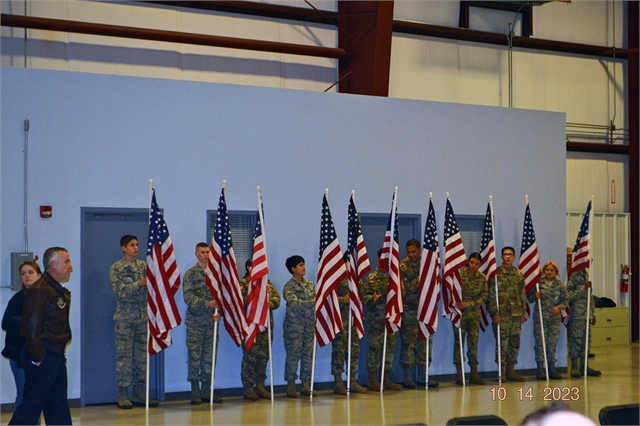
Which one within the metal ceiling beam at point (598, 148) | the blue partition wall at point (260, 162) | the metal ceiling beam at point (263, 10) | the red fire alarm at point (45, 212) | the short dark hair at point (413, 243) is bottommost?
the short dark hair at point (413, 243)

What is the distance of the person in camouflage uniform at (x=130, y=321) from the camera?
882 centimetres

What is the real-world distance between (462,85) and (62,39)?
662cm

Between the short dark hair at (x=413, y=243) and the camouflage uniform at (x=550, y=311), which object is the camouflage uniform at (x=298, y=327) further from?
the camouflage uniform at (x=550, y=311)

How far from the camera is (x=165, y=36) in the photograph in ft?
36.9

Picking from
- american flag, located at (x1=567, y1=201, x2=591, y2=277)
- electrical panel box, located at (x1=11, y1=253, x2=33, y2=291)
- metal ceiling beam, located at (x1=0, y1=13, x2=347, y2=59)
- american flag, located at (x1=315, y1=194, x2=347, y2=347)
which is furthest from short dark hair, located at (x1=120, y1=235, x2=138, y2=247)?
american flag, located at (x1=567, y1=201, x2=591, y2=277)

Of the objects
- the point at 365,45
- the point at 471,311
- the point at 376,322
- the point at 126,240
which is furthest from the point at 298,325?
the point at 365,45

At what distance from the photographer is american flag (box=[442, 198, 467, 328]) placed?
33.8 feet

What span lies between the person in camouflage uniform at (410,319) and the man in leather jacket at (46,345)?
5.05m

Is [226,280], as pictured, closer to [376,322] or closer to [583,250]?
[376,322]

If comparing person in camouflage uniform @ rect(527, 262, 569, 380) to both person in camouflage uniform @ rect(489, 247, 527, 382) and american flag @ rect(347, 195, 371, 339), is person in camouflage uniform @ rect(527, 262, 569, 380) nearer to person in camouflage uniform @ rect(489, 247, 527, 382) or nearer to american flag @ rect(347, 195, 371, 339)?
person in camouflage uniform @ rect(489, 247, 527, 382)

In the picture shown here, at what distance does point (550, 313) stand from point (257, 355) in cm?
419

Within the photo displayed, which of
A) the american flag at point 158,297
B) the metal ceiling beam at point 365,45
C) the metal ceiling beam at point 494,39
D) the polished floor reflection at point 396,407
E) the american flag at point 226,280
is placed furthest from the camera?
the metal ceiling beam at point 494,39

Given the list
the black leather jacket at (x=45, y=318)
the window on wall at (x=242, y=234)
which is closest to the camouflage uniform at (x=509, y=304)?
the window on wall at (x=242, y=234)

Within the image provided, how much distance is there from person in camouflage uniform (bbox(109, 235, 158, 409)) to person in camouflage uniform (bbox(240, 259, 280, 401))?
1065mm
